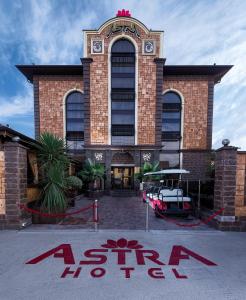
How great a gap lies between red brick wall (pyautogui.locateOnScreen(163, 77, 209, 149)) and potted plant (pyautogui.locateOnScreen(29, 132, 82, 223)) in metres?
15.4

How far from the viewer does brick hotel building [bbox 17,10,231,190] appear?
16672 millimetres

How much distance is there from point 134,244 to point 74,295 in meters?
2.18

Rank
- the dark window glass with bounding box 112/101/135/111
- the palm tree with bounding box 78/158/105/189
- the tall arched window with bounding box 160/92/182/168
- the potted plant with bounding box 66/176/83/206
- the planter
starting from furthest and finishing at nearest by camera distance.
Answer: the tall arched window with bounding box 160/92/182/168 → the dark window glass with bounding box 112/101/135/111 → the palm tree with bounding box 78/158/105/189 → the potted plant with bounding box 66/176/83/206 → the planter

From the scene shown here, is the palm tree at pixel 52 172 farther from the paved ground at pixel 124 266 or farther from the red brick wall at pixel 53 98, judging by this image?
the red brick wall at pixel 53 98

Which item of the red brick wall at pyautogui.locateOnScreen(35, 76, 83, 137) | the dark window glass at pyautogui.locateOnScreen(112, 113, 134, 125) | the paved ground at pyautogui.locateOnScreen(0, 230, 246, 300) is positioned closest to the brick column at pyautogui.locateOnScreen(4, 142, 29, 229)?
the paved ground at pyautogui.locateOnScreen(0, 230, 246, 300)

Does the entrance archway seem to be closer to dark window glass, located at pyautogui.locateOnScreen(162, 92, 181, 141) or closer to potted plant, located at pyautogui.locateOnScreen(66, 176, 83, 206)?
dark window glass, located at pyautogui.locateOnScreen(162, 92, 181, 141)

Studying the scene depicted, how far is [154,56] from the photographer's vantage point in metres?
16.7

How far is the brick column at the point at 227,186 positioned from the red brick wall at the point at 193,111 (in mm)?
13537

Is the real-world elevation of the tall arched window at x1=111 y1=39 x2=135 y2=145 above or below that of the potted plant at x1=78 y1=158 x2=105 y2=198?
above

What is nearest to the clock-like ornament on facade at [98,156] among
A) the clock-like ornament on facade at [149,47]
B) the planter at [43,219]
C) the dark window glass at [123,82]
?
the dark window glass at [123,82]

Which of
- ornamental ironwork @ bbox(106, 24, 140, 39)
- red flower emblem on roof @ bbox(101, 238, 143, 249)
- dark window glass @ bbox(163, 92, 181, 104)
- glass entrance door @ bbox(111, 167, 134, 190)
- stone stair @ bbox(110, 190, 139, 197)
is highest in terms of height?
ornamental ironwork @ bbox(106, 24, 140, 39)

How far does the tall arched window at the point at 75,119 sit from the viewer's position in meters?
19.0

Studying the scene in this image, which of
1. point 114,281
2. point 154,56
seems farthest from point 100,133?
point 114,281

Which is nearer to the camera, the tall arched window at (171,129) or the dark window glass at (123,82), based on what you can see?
the dark window glass at (123,82)
